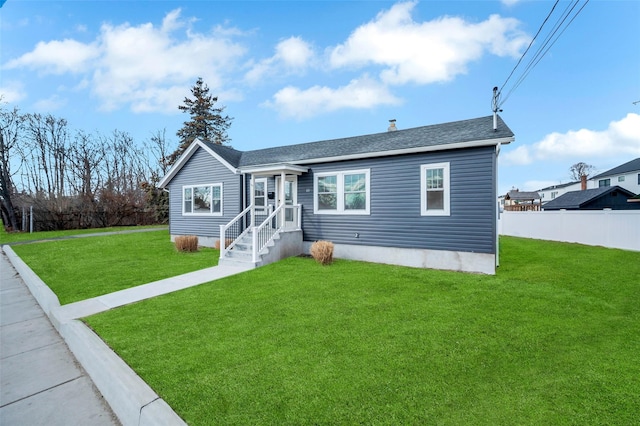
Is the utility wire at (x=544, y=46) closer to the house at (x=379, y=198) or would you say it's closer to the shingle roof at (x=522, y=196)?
the house at (x=379, y=198)

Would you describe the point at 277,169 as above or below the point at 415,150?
below

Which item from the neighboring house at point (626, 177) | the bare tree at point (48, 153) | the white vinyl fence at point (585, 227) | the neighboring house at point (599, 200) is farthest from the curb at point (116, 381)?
the neighboring house at point (626, 177)

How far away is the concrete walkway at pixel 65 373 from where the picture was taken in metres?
2.58

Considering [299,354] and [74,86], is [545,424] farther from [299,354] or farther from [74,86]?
[74,86]

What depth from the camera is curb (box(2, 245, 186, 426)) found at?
2375mm

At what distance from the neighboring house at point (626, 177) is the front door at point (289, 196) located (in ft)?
136

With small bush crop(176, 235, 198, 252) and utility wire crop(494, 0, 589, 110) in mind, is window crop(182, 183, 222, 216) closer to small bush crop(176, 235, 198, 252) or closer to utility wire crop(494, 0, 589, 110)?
small bush crop(176, 235, 198, 252)

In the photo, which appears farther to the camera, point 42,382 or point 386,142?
point 386,142

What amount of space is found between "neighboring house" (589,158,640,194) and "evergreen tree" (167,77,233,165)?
45396 millimetres

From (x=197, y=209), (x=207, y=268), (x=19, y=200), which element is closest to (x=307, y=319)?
(x=207, y=268)

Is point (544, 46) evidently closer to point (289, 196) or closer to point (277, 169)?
point (277, 169)

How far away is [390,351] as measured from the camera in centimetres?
347

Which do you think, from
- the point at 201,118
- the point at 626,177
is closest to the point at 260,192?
the point at 201,118

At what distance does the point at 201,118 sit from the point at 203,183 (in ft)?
61.9
